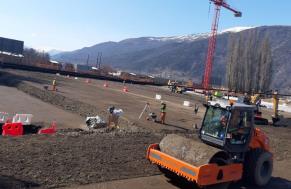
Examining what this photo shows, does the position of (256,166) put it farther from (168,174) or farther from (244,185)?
(168,174)

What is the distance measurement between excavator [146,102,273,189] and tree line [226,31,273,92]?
281ft

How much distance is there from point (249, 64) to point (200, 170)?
315 feet

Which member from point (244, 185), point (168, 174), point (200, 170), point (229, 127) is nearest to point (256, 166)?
point (244, 185)

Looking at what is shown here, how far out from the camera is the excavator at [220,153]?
10.9m

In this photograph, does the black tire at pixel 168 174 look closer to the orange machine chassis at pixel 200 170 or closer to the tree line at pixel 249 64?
the orange machine chassis at pixel 200 170

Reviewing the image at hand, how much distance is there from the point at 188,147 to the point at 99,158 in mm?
3549

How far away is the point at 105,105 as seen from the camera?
3634cm

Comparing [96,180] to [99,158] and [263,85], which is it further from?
[263,85]

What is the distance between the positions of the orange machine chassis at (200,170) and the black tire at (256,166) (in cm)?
132

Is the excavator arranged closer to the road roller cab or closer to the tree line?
the road roller cab

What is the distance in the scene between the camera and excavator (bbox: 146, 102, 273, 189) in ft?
35.7

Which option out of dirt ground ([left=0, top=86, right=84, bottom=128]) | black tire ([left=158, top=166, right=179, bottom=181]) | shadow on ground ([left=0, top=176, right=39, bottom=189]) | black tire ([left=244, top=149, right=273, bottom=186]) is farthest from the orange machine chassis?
dirt ground ([left=0, top=86, right=84, bottom=128])

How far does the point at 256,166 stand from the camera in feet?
42.0

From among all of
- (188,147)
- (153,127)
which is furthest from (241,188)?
(153,127)
